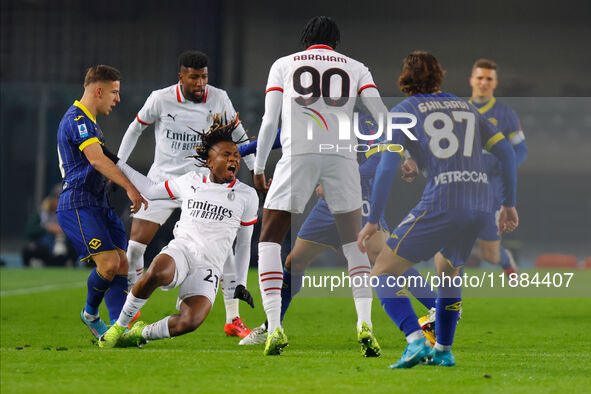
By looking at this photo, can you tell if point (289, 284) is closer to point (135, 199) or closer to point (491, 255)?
point (135, 199)

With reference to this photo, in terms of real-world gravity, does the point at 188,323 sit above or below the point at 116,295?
above

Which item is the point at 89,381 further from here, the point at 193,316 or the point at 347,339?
the point at 347,339

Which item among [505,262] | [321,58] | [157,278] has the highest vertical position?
[321,58]

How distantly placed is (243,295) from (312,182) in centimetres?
139

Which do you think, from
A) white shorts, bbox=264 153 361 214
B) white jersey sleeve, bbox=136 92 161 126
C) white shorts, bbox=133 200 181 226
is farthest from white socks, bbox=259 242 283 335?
white jersey sleeve, bbox=136 92 161 126

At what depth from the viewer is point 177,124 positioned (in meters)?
7.10

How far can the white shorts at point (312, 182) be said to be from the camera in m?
5.25

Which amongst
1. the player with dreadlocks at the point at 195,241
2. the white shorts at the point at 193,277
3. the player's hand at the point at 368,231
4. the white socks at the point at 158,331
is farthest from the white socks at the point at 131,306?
the player's hand at the point at 368,231

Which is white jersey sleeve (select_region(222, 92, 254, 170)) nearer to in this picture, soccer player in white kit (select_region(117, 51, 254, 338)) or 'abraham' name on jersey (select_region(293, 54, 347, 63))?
soccer player in white kit (select_region(117, 51, 254, 338))

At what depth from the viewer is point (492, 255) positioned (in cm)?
909

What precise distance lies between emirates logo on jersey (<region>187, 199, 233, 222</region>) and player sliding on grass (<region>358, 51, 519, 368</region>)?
1252mm

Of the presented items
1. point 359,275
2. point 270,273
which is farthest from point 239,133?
point 359,275

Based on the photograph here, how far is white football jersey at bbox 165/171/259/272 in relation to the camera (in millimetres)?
5684

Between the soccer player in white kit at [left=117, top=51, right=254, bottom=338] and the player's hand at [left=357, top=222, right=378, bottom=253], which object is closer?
the player's hand at [left=357, top=222, right=378, bottom=253]
